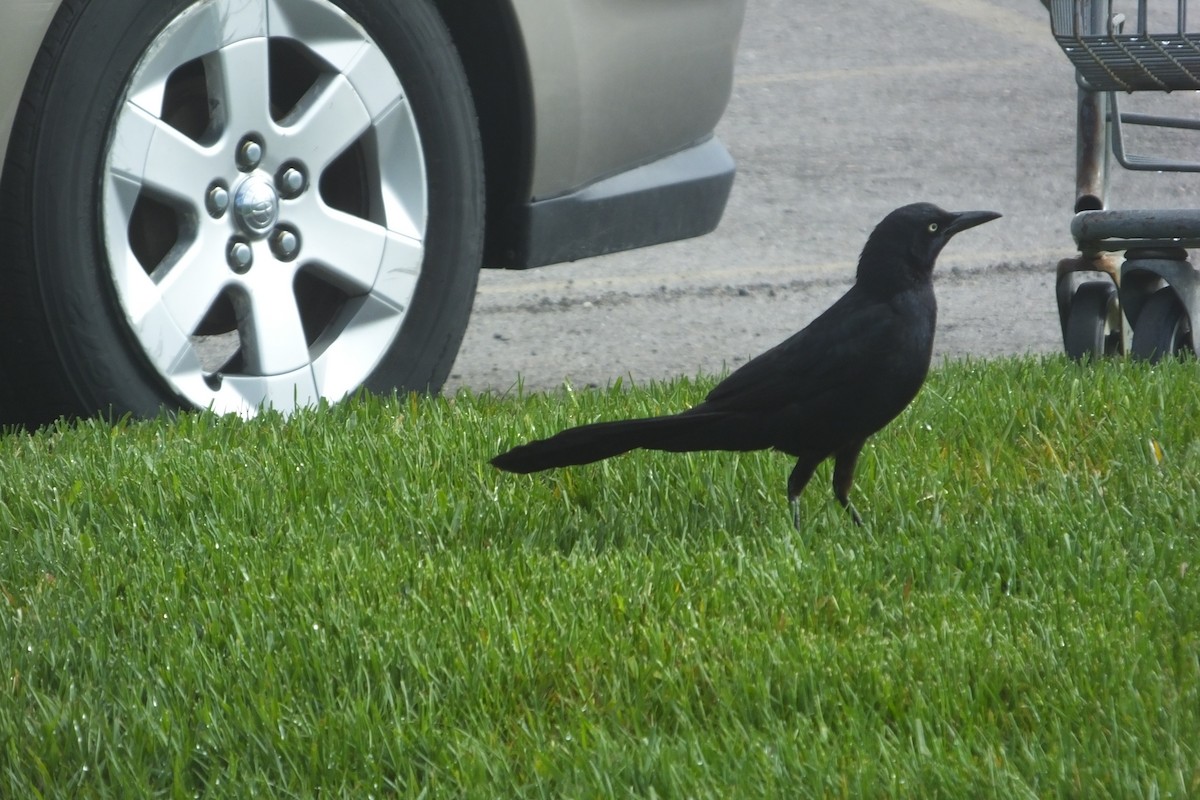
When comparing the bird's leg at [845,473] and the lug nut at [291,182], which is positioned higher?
the lug nut at [291,182]

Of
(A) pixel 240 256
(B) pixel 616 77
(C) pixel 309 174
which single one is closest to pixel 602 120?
(B) pixel 616 77

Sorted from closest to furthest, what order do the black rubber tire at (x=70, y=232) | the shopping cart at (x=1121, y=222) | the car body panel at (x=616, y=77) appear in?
the black rubber tire at (x=70, y=232)
the car body panel at (x=616, y=77)
the shopping cart at (x=1121, y=222)

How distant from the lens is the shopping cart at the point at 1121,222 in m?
4.56

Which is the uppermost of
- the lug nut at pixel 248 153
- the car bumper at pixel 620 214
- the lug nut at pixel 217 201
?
the lug nut at pixel 248 153

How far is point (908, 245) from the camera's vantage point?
341 centimetres

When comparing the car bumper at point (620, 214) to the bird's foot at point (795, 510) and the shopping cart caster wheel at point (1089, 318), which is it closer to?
the shopping cart caster wheel at point (1089, 318)

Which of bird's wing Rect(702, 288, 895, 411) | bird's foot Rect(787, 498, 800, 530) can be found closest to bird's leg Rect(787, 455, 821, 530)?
bird's foot Rect(787, 498, 800, 530)

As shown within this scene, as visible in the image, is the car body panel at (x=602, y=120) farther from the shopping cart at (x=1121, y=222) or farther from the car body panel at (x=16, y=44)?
the car body panel at (x=16, y=44)

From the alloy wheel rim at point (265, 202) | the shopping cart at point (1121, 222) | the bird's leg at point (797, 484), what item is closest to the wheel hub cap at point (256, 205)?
the alloy wheel rim at point (265, 202)

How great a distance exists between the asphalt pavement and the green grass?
1224 mm

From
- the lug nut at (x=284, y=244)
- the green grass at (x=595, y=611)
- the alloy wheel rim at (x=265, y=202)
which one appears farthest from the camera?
the lug nut at (x=284, y=244)

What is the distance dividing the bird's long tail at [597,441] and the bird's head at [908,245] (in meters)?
0.48

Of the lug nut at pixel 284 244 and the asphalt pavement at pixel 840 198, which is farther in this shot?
the asphalt pavement at pixel 840 198

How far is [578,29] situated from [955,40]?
8.59 meters
